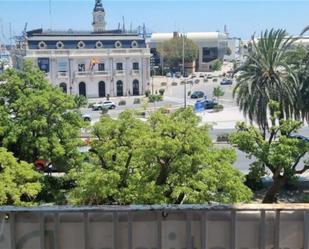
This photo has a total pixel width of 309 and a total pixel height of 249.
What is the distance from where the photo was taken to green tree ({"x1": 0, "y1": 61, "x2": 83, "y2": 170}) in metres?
21.0

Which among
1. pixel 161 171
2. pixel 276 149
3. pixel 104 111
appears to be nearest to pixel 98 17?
pixel 104 111

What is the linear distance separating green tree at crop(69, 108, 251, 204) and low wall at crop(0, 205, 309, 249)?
522cm

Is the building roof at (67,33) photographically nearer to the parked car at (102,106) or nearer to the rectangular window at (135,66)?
the rectangular window at (135,66)

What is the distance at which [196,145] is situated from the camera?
56.2ft

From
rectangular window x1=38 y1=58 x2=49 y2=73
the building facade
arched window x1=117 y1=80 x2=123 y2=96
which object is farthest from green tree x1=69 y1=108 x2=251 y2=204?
the building facade

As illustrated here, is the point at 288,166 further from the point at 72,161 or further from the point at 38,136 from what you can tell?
the point at 38,136

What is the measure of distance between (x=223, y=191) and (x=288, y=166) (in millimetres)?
6230

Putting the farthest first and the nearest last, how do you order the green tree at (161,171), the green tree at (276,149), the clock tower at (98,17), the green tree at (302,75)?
the clock tower at (98,17) → the green tree at (302,75) → the green tree at (276,149) → the green tree at (161,171)

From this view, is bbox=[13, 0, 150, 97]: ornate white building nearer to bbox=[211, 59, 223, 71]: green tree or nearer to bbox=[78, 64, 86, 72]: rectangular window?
bbox=[78, 64, 86, 72]: rectangular window

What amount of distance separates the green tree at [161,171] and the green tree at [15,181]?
5.18 feet

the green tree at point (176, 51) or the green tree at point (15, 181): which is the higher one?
the green tree at point (176, 51)

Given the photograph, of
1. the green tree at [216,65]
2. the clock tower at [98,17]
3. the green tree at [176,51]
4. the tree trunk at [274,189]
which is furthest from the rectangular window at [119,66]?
the tree trunk at [274,189]

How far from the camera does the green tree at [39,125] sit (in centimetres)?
2100

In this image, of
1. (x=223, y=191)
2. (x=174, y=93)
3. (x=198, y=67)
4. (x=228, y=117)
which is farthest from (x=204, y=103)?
(x=198, y=67)
